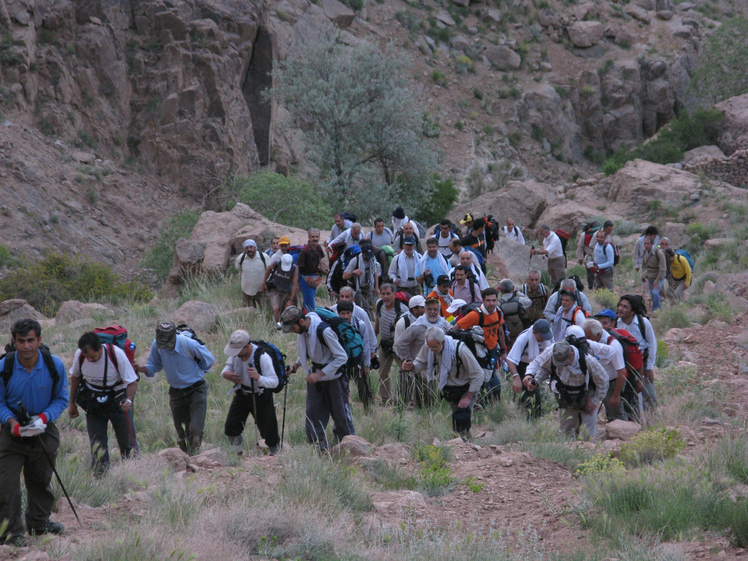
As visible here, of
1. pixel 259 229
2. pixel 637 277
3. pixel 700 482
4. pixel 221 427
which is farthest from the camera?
pixel 637 277

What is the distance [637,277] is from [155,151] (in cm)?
1876

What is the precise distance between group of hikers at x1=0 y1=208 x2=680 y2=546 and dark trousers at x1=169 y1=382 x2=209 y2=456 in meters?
0.01

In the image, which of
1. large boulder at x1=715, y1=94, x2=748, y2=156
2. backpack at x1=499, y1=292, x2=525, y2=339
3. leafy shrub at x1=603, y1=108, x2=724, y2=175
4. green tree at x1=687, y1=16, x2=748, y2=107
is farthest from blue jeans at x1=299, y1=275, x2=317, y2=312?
green tree at x1=687, y1=16, x2=748, y2=107

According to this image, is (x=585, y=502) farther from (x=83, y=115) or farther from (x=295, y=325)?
(x=83, y=115)

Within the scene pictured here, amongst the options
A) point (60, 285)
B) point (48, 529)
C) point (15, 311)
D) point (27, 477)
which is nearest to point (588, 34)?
point (60, 285)

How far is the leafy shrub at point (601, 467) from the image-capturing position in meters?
6.34

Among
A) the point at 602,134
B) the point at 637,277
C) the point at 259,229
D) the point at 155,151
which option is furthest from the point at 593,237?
the point at 602,134

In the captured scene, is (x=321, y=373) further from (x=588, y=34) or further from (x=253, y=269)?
(x=588, y=34)

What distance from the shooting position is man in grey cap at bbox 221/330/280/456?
7.59 meters

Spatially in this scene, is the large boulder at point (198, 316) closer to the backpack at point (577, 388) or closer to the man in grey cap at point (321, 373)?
the man in grey cap at point (321, 373)

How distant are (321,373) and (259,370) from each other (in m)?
0.70

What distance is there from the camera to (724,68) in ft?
129

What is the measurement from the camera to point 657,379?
10391 mm

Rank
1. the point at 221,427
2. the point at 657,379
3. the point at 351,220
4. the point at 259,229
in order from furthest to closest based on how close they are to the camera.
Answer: the point at 259,229, the point at 351,220, the point at 657,379, the point at 221,427
